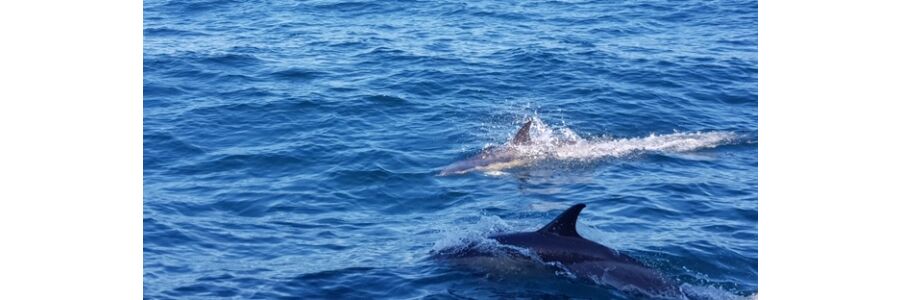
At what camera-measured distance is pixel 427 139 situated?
922 inches

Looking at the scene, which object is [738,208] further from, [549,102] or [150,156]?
[150,156]

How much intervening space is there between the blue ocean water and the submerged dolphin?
30 cm

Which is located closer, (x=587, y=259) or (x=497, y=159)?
(x=587, y=259)

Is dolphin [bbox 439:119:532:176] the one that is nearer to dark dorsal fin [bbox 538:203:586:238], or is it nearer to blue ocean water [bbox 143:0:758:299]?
blue ocean water [bbox 143:0:758:299]

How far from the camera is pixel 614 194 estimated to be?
1938 centimetres

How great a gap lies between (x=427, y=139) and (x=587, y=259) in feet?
29.4

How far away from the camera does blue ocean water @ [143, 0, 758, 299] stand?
15.7 metres
